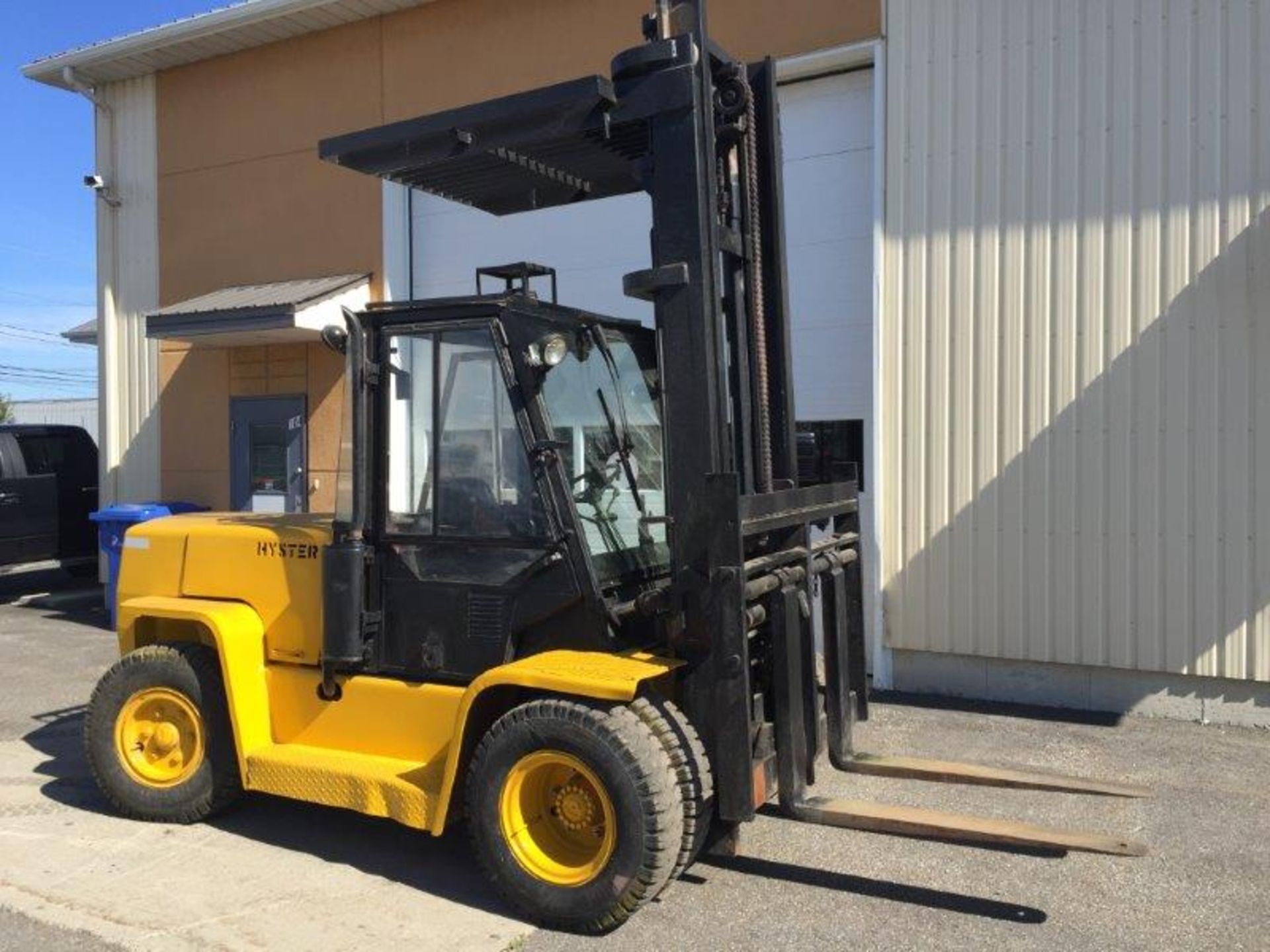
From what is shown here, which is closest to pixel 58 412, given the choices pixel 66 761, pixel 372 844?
pixel 66 761

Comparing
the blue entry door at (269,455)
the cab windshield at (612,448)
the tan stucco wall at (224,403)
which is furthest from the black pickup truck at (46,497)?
the cab windshield at (612,448)

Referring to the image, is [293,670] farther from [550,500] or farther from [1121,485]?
[1121,485]

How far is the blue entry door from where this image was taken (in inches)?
437

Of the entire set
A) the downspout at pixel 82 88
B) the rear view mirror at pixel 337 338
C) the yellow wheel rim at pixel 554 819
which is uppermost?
the downspout at pixel 82 88

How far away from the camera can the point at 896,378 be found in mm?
8070

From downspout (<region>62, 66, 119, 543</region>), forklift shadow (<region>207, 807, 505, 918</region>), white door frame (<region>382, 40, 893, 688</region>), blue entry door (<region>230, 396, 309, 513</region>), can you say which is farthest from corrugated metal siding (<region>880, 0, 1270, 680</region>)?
downspout (<region>62, 66, 119, 543</region>)

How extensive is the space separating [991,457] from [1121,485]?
87cm

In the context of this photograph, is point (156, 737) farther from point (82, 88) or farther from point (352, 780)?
point (82, 88)

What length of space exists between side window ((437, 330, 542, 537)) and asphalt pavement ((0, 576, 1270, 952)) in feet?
5.05

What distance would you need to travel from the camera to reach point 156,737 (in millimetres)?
5262

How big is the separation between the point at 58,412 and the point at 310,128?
42751 mm

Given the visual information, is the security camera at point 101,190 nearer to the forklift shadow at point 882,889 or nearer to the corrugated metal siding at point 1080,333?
the corrugated metal siding at point 1080,333

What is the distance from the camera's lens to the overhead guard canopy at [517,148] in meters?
4.25

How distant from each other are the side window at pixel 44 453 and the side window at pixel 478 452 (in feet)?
35.4
